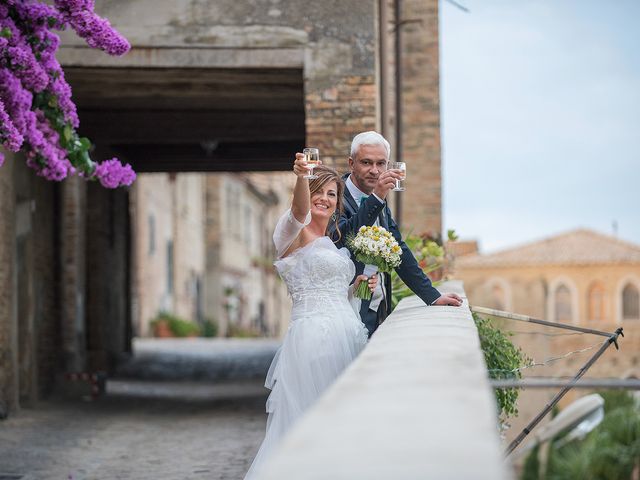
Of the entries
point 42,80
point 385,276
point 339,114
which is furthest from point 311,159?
point 339,114

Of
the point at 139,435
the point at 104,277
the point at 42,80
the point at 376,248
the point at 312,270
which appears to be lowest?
the point at 139,435

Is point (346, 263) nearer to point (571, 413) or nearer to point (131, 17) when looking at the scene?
point (571, 413)

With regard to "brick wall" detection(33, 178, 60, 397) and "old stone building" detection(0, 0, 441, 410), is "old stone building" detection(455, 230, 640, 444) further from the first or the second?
"brick wall" detection(33, 178, 60, 397)

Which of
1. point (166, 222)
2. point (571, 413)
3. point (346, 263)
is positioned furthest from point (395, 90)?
point (166, 222)

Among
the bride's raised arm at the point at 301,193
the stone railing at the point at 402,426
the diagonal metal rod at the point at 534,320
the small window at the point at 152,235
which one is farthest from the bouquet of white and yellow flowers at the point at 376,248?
the small window at the point at 152,235

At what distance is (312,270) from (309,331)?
0.33 metres

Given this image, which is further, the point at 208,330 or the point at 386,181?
the point at 208,330

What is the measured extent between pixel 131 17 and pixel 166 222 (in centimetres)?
2470

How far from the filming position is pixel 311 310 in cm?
611

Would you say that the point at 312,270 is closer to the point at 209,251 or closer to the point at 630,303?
the point at 209,251

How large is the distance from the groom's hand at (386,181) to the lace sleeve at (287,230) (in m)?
0.39

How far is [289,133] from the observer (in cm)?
1662

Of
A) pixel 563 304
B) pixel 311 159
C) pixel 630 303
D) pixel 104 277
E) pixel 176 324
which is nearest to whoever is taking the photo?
pixel 311 159

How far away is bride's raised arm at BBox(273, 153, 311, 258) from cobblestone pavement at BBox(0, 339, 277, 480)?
289cm
